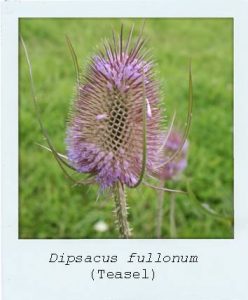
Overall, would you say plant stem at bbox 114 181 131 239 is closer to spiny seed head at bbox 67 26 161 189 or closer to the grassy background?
spiny seed head at bbox 67 26 161 189

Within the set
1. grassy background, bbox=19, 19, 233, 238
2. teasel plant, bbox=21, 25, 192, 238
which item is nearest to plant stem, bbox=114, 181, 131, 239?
teasel plant, bbox=21, 25, 192, 238

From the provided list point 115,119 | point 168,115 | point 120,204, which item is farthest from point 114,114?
point 168,115

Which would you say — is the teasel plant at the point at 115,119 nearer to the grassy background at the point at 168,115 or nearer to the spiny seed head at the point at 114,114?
the spiny seed head at the point at 114,114

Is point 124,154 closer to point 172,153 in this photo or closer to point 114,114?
point 114,114
